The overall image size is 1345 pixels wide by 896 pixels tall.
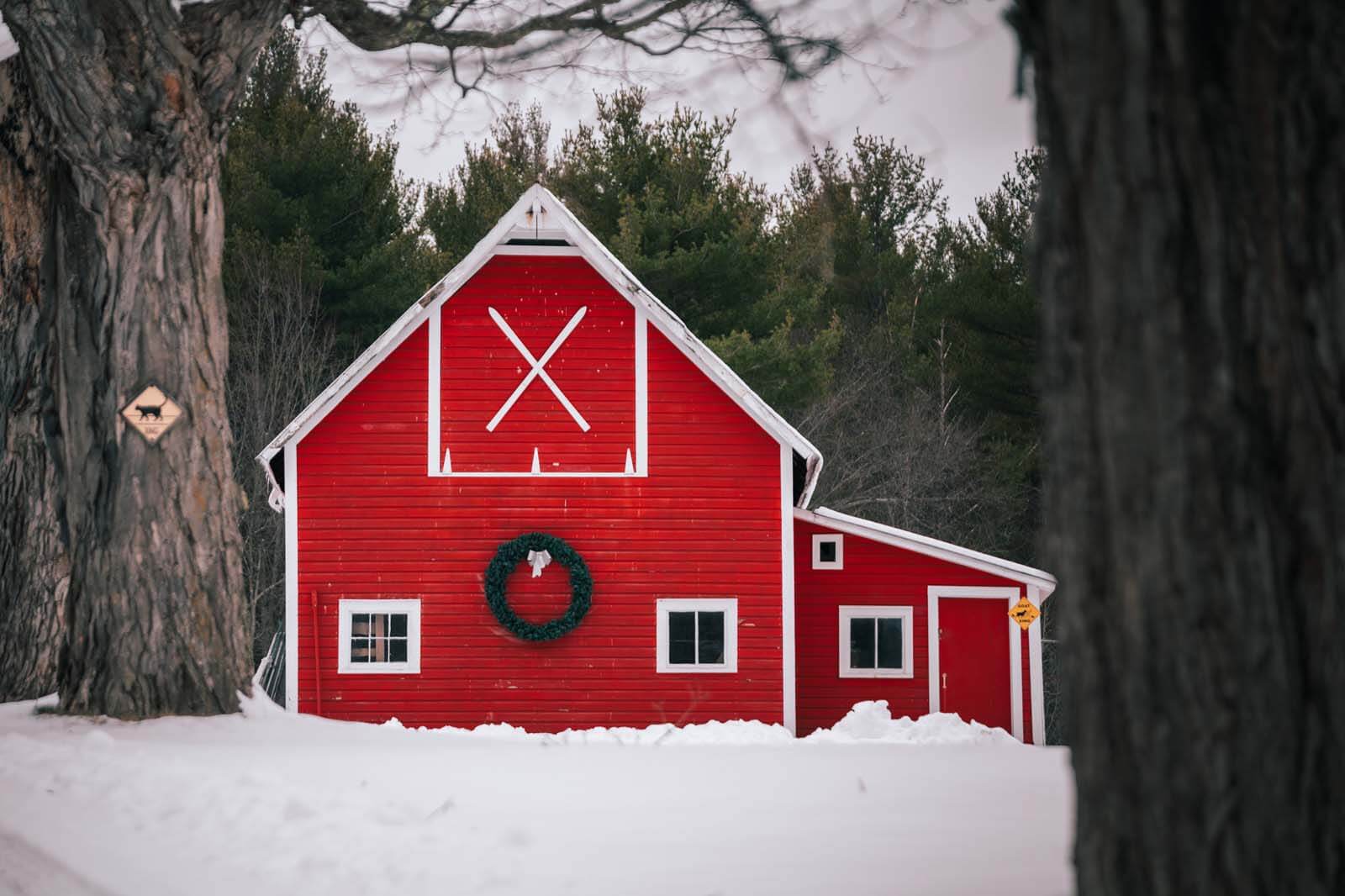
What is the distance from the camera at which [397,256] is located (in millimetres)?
30250

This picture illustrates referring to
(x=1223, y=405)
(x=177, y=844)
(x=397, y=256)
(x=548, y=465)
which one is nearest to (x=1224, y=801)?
(x=1223, y=405)

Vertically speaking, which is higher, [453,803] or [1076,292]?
[1076,292]

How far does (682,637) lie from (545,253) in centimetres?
496

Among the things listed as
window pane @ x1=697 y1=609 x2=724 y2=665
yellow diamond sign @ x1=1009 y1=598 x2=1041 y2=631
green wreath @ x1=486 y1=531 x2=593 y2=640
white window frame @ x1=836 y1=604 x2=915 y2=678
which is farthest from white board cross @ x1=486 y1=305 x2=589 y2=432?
yellow diamond sign @ x1=1009 y1=598 x2=1041 y2=631

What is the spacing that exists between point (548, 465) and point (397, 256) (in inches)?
584

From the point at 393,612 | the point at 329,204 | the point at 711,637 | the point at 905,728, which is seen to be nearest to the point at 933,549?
the point at 905,728

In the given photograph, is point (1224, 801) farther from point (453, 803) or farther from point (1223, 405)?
point (453, 803)

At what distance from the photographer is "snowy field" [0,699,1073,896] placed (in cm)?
463

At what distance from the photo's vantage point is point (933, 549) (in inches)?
738

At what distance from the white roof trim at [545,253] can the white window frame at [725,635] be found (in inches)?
79.1

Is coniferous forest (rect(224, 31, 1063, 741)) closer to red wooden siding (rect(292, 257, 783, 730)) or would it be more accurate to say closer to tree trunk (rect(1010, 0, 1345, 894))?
red wooden siding (rect(292, 257, 783, 730))

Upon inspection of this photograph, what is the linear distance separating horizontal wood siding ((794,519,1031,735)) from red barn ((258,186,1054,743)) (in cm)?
205

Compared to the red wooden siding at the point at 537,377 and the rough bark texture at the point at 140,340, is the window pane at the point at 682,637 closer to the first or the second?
the red wooden siding at the point at 537,377

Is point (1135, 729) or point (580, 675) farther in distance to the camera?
point (580, 675)
